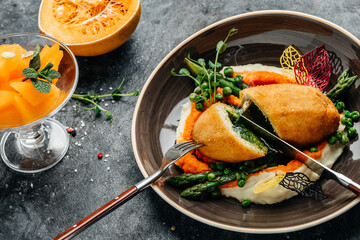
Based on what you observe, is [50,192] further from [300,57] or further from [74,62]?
[300,57]

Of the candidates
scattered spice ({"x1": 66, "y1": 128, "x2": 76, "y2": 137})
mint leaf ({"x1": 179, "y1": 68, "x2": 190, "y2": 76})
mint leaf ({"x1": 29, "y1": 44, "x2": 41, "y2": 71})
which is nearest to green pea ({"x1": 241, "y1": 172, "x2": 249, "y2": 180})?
mint leaf ({"x1": 179, "y1": 68, "x2": 190, "y2": 76})

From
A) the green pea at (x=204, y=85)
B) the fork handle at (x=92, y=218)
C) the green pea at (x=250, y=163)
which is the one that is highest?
the green pea at (x=204, y=85)

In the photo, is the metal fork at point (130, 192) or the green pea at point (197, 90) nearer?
the metal fork at point (130, 192)

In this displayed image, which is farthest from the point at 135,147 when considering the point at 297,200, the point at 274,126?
the point at 297,200

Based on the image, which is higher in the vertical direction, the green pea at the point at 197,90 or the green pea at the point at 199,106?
the green pea at the point at 197,90

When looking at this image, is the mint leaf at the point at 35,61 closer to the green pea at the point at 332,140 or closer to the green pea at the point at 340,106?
the green pea at the point at 332,140

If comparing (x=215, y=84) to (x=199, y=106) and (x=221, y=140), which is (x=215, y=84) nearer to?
(x=199, y=106)

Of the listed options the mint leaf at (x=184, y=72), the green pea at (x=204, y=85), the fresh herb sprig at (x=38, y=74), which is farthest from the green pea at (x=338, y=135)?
the fresh herb sprig at (x=38, y=74)
